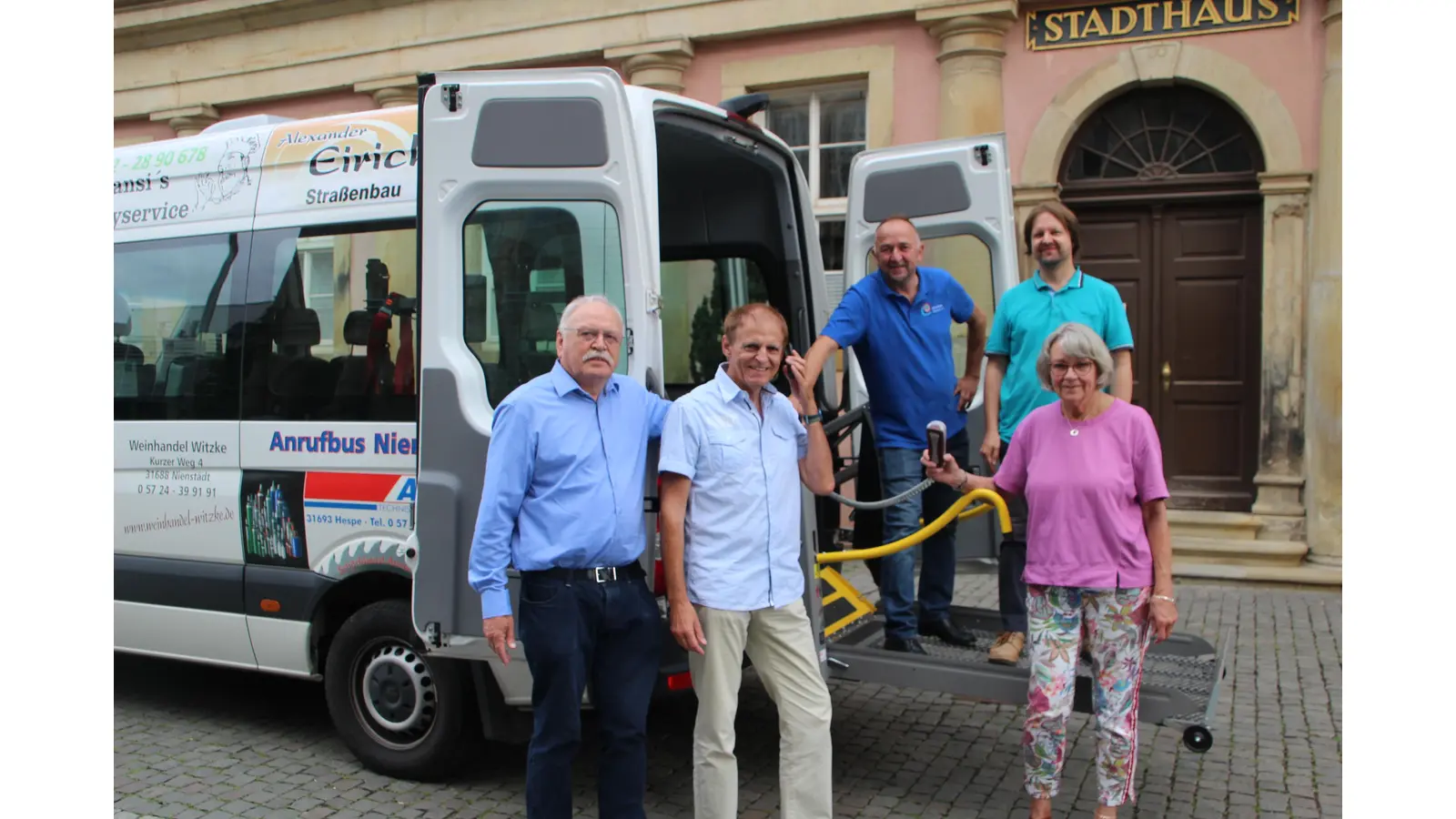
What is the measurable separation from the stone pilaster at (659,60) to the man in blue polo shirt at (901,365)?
6142mm

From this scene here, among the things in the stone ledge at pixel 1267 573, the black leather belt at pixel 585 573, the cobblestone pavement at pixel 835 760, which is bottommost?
the cobblestone pavement at pixel 835 760

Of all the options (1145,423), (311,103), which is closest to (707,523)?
(1145,423)

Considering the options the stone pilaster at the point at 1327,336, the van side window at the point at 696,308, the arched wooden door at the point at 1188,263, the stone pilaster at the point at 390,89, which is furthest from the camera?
the stone pilaster at the point at 390,89

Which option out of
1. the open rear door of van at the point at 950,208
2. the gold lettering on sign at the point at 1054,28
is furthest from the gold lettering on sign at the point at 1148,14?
the open rear door of van at the point at 950,208

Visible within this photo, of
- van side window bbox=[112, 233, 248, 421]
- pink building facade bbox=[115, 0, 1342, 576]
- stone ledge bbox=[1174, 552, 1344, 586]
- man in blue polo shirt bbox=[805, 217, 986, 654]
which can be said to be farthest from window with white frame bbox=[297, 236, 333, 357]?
stone ledge bbox=[1174, 552, 1344, 586]

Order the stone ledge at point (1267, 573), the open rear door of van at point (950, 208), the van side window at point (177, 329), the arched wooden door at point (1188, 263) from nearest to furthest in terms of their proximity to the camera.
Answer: the van side window at point (177, 329) < the open rear door of van at point (950, 208) < the stone ledge at point (1267, 573) < the arched wooden door at point (1188, 263)

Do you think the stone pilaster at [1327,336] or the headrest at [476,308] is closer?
the headrest at [476,308]

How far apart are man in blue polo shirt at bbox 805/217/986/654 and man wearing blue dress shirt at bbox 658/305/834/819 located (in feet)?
3.37

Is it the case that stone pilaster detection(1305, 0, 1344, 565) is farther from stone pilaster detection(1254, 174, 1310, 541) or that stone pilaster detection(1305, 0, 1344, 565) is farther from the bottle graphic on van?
the bottle graphic on van

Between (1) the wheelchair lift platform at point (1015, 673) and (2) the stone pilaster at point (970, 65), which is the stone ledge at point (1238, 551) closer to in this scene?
(2) the stone pilaster at point (970, 65)

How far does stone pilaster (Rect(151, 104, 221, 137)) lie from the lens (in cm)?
1271

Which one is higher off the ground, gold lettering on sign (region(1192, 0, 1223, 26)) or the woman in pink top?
gold lettering on sign (region(1192, 0, 1223, 26))

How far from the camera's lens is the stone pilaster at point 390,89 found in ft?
37.7

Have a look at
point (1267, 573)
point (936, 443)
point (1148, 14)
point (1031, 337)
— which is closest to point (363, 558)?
point (936, 443)
